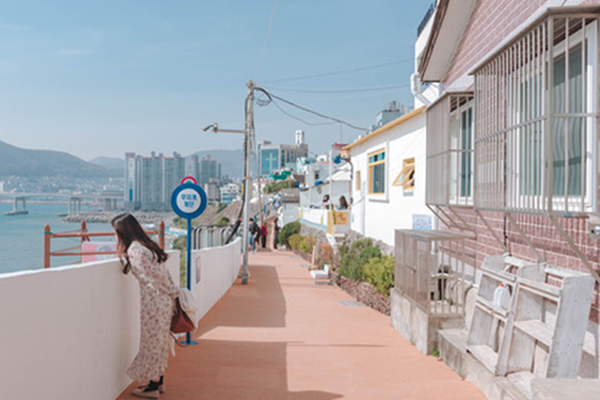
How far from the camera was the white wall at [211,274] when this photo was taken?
33.1 feet

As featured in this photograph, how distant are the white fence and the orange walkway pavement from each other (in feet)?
1.97

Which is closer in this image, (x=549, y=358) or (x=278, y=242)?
(x=549, y=358)

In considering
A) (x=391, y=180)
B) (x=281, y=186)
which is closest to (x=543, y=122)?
(x=391, y=180)

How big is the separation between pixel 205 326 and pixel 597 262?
6.56 meters

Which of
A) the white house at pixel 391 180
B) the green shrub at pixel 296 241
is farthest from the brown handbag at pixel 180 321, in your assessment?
the green shrub at pixel 296 241

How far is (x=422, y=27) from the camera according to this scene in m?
22.6

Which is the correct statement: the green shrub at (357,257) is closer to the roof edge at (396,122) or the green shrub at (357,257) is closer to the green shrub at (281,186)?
the roof edge at (396,122)

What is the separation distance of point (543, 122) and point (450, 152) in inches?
153

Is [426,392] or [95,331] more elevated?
[95,331]

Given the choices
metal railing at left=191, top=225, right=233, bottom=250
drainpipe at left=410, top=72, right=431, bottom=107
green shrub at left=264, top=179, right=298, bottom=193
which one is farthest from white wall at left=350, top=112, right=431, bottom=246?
green shrub at left=264, top=179, right=298, bottom=193

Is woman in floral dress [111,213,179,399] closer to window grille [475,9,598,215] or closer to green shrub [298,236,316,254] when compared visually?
window grille [475,9,598,215]

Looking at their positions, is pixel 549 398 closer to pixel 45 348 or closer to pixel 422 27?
pixel 45 348

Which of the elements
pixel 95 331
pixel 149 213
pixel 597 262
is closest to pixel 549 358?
pixel 597 262

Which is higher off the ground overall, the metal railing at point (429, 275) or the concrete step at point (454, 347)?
the metal railing at point (429, 275)
